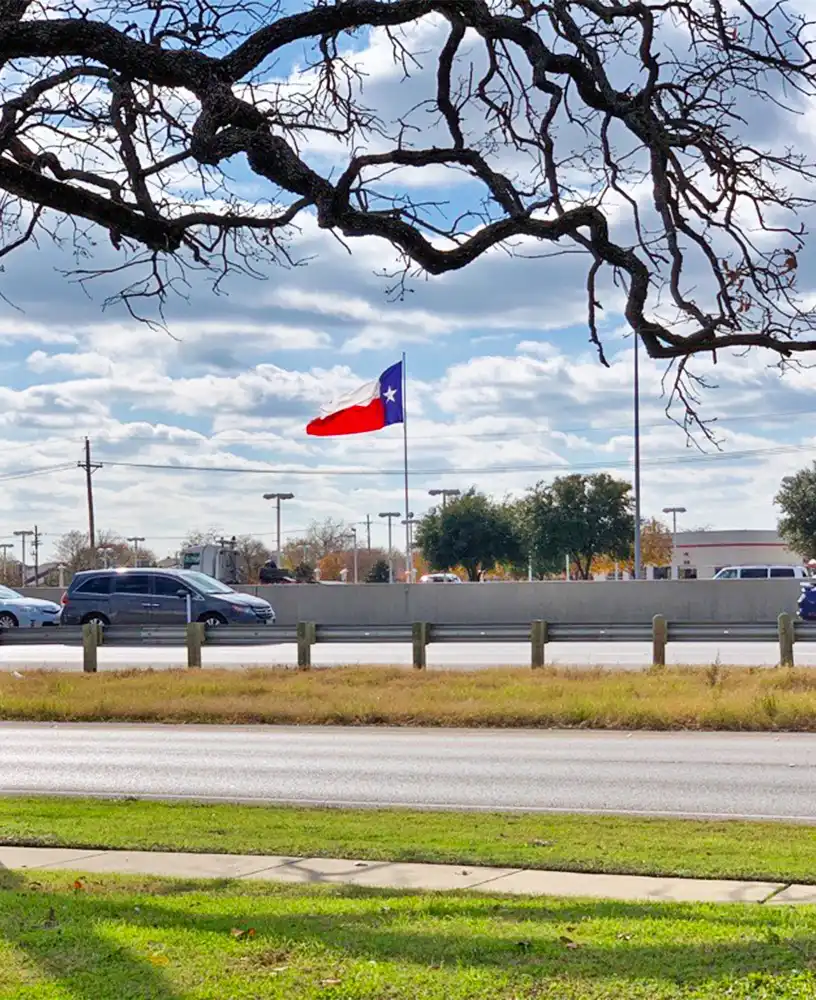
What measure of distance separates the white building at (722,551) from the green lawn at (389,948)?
90131 mm

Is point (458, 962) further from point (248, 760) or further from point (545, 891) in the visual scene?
point (248, 760)

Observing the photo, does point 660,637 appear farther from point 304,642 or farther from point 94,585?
point 94,585

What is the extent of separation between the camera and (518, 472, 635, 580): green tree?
7975 centimetres

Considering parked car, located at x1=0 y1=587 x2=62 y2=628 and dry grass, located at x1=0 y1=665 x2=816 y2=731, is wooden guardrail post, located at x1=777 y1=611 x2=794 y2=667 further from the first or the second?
parked car, located at x1=0 y1=587 x2=62 y2=628

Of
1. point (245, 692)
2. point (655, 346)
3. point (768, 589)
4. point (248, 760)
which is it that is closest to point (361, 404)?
point (768, 589)

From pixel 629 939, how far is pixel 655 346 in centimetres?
412

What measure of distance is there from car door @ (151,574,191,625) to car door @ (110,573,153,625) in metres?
0.15

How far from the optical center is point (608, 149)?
1016cm

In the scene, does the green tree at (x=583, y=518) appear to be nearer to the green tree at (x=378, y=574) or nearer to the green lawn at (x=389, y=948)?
the green tree at (x=378, y=574)

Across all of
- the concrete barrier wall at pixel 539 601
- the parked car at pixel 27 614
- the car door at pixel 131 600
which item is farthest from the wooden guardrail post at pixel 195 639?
the parked car at pixel 27 614

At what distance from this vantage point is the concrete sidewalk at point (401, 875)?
7996 millimetres

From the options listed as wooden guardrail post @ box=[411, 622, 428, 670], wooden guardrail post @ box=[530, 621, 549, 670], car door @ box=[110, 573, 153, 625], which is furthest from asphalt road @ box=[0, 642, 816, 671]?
wooden guardrail post @ box=[530, 621, 549, 670]

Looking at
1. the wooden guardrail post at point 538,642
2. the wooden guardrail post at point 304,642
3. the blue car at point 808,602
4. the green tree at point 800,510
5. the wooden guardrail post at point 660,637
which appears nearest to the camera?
the wooden guardrail post at point 660,637

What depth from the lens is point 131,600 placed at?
35469mm
